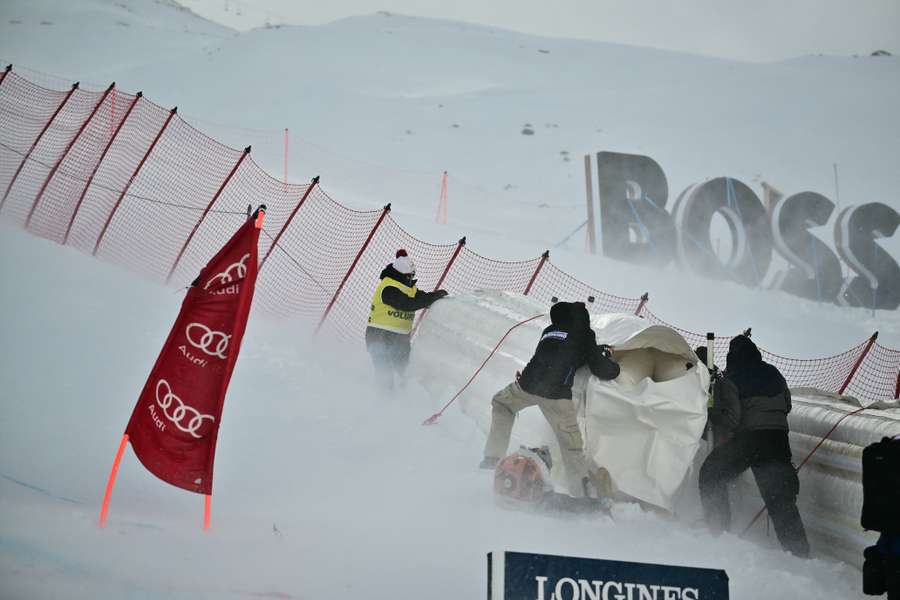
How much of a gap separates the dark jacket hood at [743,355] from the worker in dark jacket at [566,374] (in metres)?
0.82

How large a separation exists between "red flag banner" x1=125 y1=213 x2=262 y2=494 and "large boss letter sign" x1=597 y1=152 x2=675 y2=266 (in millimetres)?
14483

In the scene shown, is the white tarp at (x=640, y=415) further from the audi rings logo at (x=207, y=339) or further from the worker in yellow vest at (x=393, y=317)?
the audi rings logo at (x=207, y=339)

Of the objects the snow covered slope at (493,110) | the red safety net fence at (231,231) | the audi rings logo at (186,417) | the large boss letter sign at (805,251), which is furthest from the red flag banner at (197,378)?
the large boss letter sign at (805,251)

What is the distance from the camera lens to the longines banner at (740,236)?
1934 centimetres

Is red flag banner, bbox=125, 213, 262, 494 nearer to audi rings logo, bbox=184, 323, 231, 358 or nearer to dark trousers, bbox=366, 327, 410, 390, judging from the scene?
audi rings logo, bbox=184, 323, 231, 358

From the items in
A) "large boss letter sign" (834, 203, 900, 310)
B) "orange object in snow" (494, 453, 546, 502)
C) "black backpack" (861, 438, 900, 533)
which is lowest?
"black backpack" (861, 438, 900, 533)

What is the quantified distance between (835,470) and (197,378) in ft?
13.2

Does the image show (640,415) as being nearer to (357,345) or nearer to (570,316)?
(570,316)

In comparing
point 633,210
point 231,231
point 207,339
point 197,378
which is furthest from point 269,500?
point 633,210

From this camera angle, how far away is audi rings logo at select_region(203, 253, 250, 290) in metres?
5.25

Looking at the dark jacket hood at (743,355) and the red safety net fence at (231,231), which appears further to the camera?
the red safety net fence at (231,231)

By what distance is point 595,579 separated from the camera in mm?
3781

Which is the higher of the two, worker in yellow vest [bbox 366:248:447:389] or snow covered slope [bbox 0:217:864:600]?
worker in yellow vest [bbox 366:248:447:389]

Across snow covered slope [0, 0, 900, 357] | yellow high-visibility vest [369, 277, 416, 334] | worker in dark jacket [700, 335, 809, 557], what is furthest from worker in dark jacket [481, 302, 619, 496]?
snow covered slope [0, 0, 900, 357]
